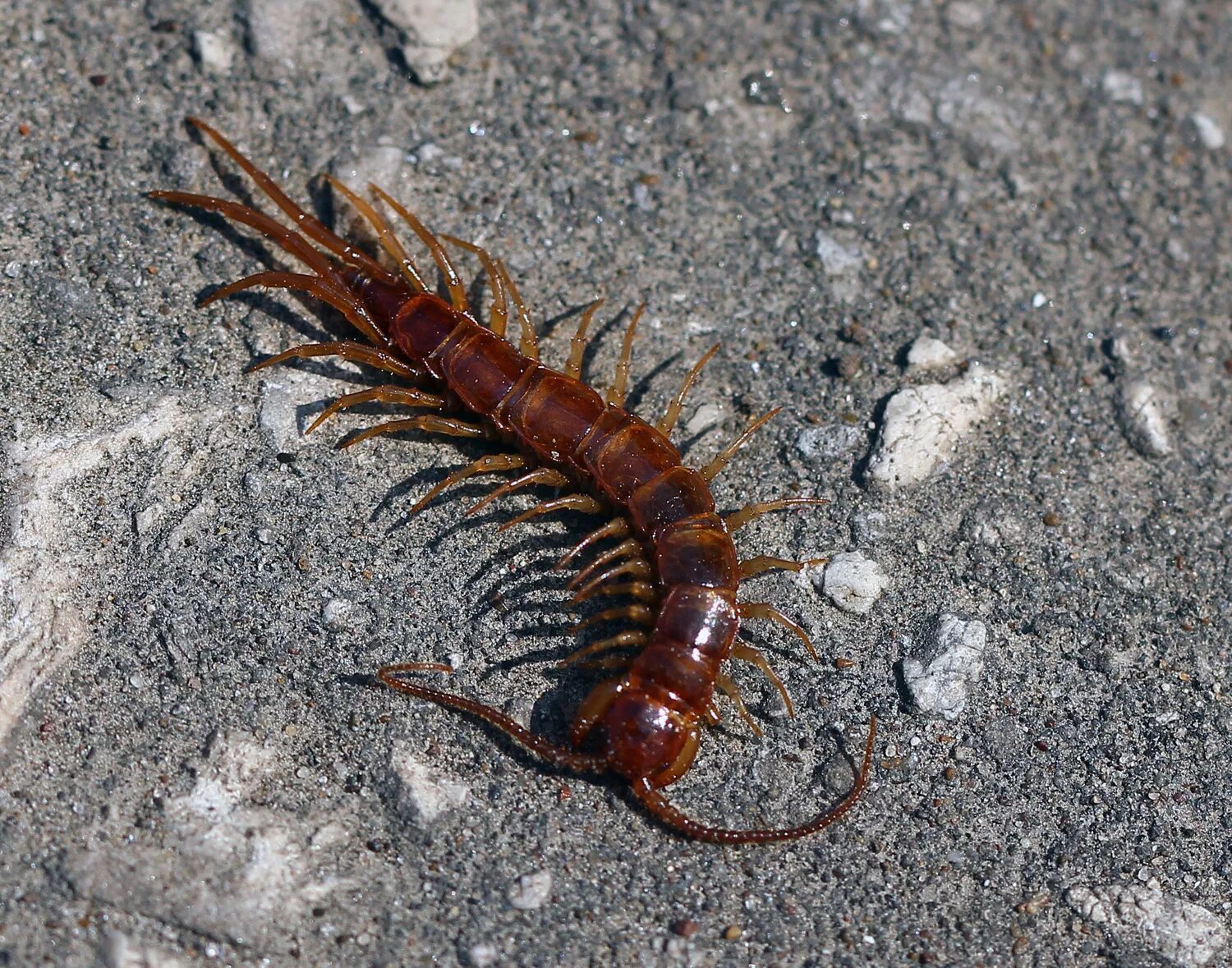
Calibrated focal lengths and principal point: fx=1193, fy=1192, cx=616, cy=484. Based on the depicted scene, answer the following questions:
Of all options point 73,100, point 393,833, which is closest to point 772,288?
point 393,833

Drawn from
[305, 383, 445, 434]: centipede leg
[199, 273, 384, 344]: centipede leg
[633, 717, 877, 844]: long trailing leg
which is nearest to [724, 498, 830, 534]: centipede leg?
[633, 717, 877, 844]: long trailing leg

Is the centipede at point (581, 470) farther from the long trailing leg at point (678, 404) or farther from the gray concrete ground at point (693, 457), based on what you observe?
the gray concrete ground at point (693, 457)

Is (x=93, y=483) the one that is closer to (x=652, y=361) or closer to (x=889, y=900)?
(x=652, y=361)

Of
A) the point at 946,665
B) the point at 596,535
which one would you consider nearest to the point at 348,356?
the point at 596,535

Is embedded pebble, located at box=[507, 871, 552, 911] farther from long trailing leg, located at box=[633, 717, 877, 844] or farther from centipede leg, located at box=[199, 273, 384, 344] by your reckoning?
centipede leg, located at box=[199, 273, 384, 344]

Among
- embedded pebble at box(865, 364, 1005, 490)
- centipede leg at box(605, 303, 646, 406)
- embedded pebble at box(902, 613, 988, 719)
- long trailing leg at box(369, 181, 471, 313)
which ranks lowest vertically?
embedded pebble at box(902, 613, 988, 719)
